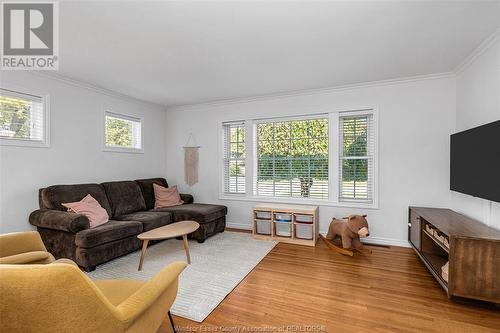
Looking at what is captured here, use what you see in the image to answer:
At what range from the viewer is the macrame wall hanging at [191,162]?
202 inches

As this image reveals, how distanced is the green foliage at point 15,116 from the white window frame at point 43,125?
4.1 inches

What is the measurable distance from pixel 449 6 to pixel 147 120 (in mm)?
4860

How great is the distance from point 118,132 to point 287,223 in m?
3.51

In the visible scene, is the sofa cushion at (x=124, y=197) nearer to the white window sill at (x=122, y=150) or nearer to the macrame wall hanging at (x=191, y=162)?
the white window sill at (x=122, y=150)

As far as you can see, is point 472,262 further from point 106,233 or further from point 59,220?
point 59,220

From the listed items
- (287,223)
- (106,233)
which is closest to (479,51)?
(287,223)

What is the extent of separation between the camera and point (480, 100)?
272 cm

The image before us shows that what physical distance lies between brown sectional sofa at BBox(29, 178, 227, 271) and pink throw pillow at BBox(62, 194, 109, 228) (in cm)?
10

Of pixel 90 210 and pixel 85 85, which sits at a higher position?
pixel 85 85

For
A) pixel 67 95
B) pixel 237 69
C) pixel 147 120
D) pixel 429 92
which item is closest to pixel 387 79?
pixel 429 92

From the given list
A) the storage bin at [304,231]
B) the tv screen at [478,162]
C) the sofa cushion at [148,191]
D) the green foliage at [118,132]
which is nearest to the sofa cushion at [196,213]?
the sofa cushion at [148,191]

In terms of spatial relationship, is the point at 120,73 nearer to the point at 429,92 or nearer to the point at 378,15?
the point at 378,15

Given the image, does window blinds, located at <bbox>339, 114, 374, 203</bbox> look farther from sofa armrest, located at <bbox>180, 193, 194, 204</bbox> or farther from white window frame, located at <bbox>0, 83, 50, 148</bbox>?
white window frame, located at <bbox>0, 83, 50, 148</bbox>

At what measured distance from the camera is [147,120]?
4984mm
